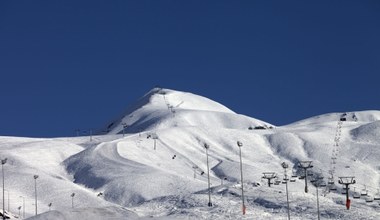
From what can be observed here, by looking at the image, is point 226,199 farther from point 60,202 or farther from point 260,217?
point 60,202

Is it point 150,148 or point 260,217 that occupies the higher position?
point 150,148

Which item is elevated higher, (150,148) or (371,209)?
(150,148)

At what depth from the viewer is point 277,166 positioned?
193000 mm

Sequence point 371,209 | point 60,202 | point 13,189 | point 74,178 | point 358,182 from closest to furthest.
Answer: point 371,209
point 60,202
point 13,189
point 74,178
point 358,182

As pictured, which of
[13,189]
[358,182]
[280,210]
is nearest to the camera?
[280,210]

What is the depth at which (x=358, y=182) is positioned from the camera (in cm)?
18212

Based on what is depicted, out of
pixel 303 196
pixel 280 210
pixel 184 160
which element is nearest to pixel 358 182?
pixel 184 160

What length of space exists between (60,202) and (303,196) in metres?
40.4

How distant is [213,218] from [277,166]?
102 m

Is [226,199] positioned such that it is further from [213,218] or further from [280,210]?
[213,218]

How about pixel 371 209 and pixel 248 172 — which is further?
pixel 248 172

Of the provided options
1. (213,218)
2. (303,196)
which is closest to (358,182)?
(303,196)

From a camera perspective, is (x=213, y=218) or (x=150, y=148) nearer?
(x=213, y=218)

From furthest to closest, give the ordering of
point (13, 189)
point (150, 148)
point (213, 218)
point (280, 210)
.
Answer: point (150, 148) < point (13, 189) < point (280, 210) < point (213, 218)
